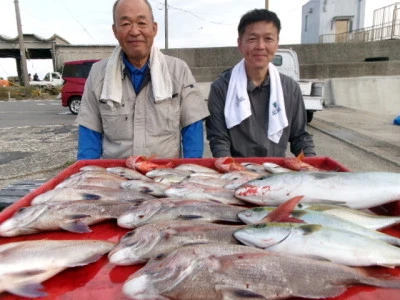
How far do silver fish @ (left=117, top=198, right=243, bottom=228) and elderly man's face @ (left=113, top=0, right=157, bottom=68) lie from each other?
157cm

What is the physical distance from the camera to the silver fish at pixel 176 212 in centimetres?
172

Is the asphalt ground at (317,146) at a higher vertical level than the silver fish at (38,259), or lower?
lower

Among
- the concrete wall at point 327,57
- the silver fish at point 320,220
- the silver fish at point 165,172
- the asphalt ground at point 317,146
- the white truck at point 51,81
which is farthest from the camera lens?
the white truck at point 51,81

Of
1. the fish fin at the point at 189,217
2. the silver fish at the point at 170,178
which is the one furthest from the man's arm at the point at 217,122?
the fish fin at the point at 189,217

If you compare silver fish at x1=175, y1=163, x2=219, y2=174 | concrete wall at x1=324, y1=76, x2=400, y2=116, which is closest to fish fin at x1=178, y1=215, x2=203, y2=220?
silver fish at x1=175, y1=163, x2=219, y2=174

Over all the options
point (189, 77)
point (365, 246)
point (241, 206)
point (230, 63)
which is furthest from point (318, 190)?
point (230, 63)

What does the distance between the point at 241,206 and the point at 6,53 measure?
5720 centimetres

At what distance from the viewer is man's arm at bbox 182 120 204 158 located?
340 centimetres

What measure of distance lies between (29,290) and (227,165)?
1.67 metres

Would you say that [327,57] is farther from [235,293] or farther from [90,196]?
[235,293]

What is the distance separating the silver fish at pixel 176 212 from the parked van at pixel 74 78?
47.7ft

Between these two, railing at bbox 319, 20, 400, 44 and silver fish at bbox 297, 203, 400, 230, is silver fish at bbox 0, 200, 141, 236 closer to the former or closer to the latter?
silver fish at bbox 297, 203, 400, 230

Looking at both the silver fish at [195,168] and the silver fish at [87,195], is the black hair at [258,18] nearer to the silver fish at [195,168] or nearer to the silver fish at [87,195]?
the silver fish at [195,168]

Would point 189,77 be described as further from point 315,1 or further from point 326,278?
point 315,1
